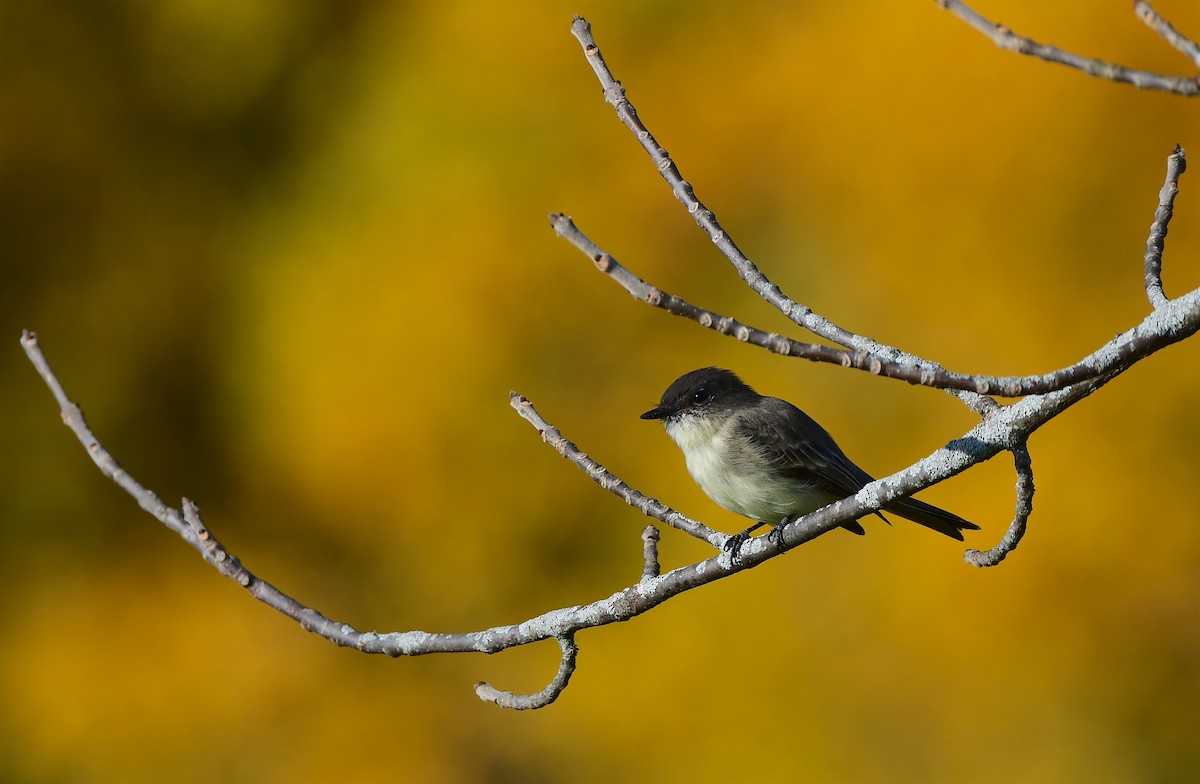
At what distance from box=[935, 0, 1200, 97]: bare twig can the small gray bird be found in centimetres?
302

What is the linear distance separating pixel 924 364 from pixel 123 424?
2363 cm

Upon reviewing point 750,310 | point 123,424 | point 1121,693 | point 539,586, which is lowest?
point 1121,693

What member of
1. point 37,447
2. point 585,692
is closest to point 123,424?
point 37,447

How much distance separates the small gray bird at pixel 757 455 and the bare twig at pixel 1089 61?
3.02 meters

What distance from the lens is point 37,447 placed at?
23500mm

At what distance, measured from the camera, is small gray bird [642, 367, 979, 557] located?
553 centimetres

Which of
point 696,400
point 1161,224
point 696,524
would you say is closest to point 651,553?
point 696,524

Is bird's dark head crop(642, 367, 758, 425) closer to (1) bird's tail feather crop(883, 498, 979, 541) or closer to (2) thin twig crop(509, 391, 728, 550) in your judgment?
(1) bird's tail feather crop(883, 498, 979, 541)

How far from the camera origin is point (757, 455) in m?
5.69

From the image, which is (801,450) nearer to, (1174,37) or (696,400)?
(696,400)

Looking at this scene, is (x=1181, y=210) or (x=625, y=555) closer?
(x=1181, y=210)

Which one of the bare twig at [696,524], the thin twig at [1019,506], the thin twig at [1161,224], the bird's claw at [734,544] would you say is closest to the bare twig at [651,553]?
the bare twig at [696,524]

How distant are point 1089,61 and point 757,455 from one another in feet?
12.0

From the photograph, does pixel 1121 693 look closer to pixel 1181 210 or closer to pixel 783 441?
pixel 1181 210
